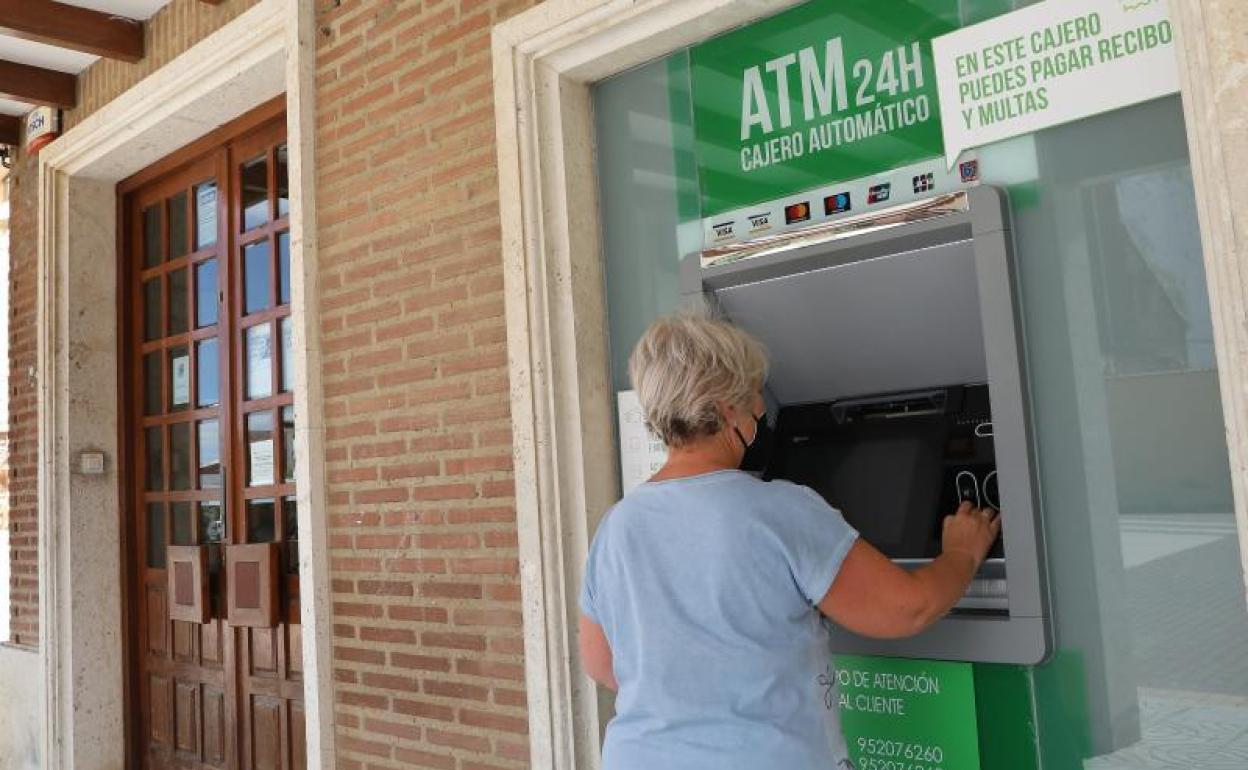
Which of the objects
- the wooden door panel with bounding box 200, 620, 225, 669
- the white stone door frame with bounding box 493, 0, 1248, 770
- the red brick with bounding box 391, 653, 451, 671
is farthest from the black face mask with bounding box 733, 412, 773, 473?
the wooden door panel with bounding box 200, 620, 225, 669

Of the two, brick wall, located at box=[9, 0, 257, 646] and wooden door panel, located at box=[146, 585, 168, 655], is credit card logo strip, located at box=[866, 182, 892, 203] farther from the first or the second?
wooden door panel, located at box=[146, 585, 168, 655]

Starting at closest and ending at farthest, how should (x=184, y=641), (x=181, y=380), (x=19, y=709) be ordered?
1. (x=184, y=641)
2. (x=181, y=380)
3. (x=19, y=709)

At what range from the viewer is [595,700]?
3.08m

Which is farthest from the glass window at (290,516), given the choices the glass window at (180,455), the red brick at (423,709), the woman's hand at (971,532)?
the woman's hand at (971,532)

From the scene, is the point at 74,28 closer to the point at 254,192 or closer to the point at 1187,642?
the point at 254,192

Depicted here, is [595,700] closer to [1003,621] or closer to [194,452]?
[1003,621]

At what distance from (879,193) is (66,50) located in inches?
174

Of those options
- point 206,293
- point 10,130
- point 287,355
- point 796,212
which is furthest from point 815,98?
point 10,130

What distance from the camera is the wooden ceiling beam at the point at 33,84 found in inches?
211

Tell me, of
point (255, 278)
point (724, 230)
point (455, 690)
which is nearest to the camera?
point (724, 230)

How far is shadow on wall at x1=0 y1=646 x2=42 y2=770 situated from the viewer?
18.3 ft

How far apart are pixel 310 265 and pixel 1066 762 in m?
2.92

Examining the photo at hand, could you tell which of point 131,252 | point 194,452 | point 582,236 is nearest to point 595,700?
point 582,236

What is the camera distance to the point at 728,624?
1.74 m
